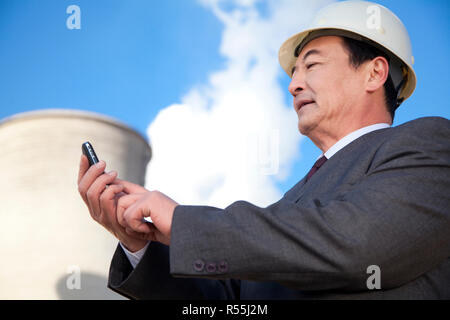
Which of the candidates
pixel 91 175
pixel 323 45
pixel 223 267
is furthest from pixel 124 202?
pixel 323 45

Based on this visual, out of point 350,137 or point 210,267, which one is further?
point 350,137

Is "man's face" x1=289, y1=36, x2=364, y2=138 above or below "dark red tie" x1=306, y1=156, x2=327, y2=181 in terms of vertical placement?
above

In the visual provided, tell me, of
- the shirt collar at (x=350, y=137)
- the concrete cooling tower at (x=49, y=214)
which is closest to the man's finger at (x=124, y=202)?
the shirt collar at (x=350, y=137)

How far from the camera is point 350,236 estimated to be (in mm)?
1422

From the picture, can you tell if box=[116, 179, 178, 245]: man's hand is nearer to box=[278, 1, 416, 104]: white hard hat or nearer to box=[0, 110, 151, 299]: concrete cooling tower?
box=[278, 1, 416, 104]: white hard hat

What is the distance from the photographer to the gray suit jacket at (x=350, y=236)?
4.67ft

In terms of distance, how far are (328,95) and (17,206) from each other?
274 inches

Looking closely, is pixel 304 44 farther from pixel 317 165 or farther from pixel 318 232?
pixel 318 232

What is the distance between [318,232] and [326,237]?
0.03 metres

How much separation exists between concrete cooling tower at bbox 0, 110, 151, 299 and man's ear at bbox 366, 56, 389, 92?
608 cm

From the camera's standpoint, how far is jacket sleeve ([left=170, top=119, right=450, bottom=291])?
1.42 metres

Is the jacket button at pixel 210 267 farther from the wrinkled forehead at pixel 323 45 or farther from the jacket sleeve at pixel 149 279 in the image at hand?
the wrinkled forehead at pixel 323 45

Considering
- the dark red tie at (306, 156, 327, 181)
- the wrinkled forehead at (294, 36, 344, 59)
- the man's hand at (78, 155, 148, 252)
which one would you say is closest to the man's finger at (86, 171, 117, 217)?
the man's hand at (78, 155, 148, 252)

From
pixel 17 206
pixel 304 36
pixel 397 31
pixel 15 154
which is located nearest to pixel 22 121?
pixel 15 154
